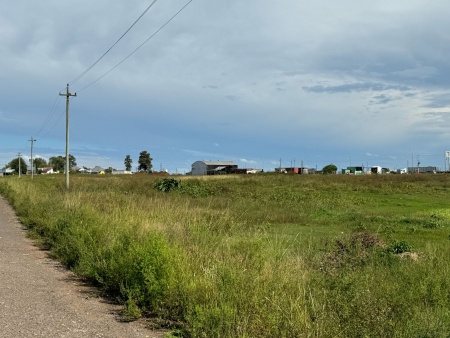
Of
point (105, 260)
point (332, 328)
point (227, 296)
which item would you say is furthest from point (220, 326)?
point (105, 260)

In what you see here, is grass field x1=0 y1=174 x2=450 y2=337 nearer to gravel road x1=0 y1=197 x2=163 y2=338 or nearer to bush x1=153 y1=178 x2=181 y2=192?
gravel road x1=0 y1=197 x2=163 y2=338

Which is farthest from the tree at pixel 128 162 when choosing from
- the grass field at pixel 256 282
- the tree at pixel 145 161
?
the grass field at pixel 256 282

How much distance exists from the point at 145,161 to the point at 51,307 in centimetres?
16314

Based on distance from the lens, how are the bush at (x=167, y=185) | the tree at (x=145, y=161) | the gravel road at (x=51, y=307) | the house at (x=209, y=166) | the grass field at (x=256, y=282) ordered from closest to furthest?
the grass field at (x=256, y=282) < the gravel road at (x=51, y=307) < the bush at (x=167, y=185) < the house at (x=209, y=166) < the tree at (x=145, y=161)

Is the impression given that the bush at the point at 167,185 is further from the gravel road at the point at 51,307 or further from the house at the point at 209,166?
the house at the point at 209,166

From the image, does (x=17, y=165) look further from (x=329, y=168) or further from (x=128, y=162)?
(x=329, y=168)

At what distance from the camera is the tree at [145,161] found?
167 metres

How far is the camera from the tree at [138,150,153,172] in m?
167

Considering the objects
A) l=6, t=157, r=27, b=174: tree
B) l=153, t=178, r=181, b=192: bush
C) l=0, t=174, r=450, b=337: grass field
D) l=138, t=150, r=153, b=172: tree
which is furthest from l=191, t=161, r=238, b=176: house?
l=0, t=174, r=450, b=337: grass field

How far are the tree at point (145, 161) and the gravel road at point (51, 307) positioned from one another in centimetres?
15876

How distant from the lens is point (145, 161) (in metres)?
167

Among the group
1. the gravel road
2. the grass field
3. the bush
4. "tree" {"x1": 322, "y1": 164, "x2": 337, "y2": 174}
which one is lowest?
the gravel road

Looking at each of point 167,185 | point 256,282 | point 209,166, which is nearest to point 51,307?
point 256,282

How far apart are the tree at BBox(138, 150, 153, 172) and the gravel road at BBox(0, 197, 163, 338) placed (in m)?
159
